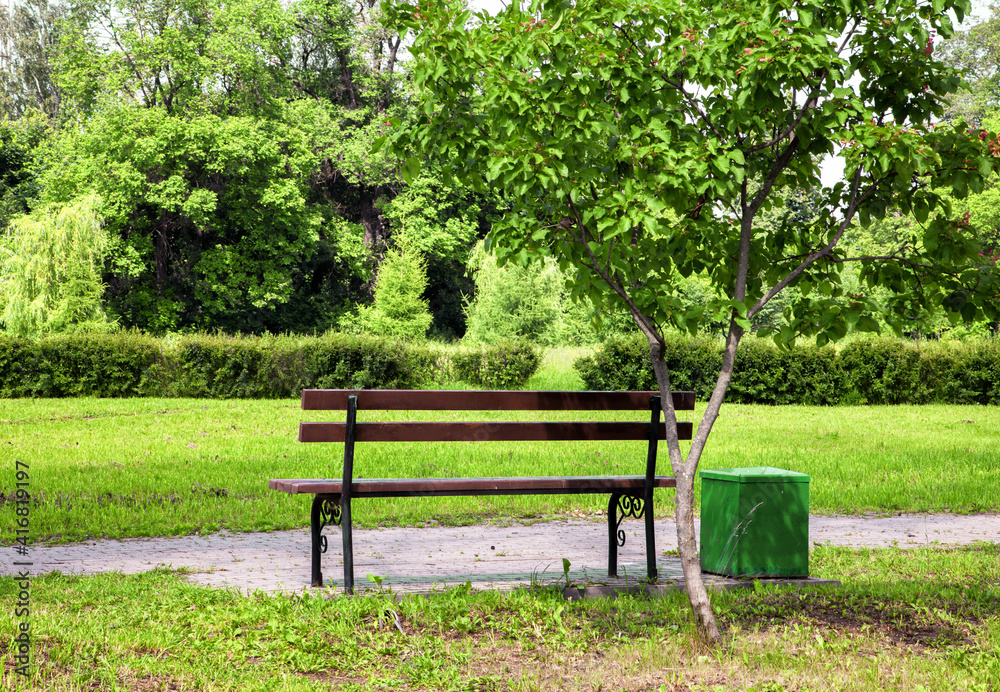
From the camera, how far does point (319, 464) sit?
408 inches

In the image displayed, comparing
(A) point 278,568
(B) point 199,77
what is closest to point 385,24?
(A) point 278,568

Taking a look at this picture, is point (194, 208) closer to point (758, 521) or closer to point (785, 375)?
point (785, 375)

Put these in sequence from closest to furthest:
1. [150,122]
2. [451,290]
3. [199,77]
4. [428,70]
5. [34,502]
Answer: [428,70] → [34,502] → [150,122] → [199,77] → [451,290]

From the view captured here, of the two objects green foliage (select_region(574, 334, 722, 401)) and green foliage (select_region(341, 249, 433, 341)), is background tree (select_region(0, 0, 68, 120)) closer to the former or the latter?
green foliage (select_region(341, 249, 433, 341))

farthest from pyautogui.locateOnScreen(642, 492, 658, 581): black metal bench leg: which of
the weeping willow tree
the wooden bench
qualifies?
the weeping willow tree

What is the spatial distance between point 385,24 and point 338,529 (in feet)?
16.3

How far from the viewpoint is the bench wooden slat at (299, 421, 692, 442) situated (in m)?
5.03

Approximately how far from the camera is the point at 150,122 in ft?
119

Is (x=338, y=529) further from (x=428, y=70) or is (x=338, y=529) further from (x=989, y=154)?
(x=989, y=154)

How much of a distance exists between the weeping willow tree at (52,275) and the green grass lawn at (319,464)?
730 cm

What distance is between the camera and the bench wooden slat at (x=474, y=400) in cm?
492

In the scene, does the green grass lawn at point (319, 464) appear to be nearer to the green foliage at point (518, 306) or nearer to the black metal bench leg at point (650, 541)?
the black metal bench leg at point (650, 541)

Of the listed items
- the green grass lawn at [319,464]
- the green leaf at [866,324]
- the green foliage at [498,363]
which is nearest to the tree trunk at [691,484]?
the green leaf at [866,324]

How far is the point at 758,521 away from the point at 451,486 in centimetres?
191
